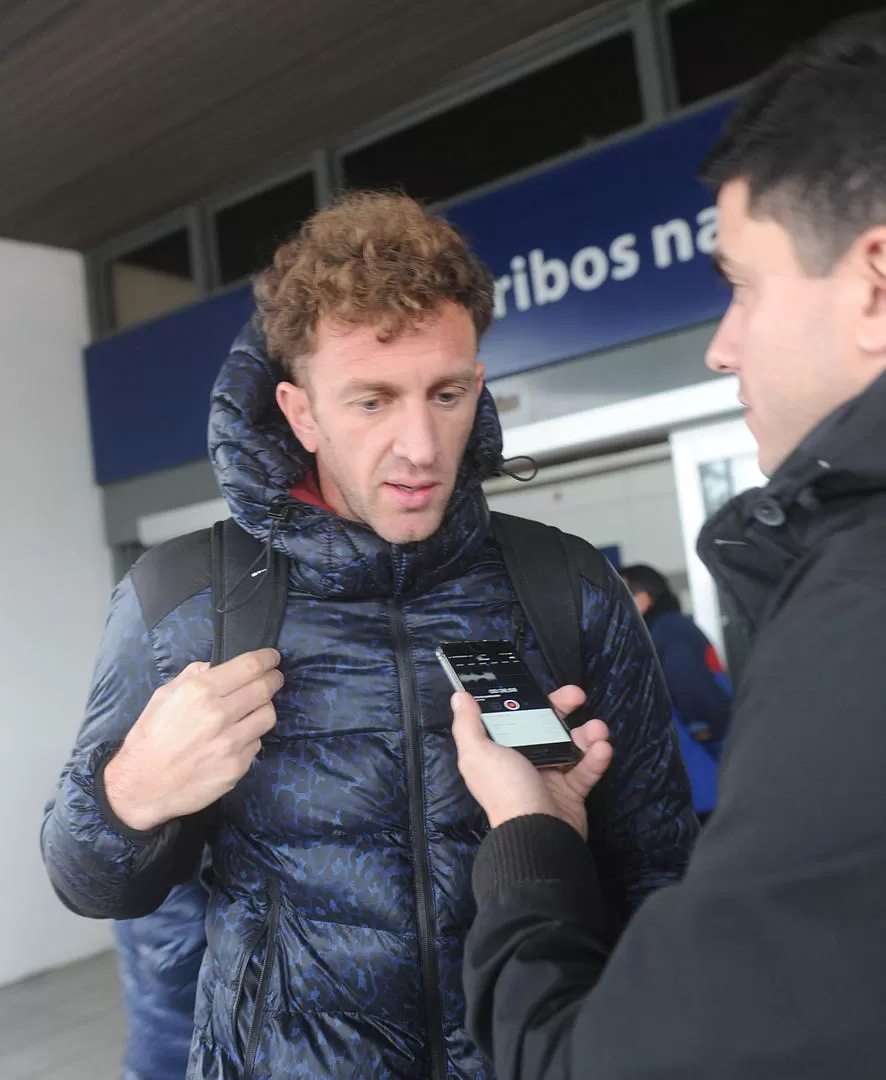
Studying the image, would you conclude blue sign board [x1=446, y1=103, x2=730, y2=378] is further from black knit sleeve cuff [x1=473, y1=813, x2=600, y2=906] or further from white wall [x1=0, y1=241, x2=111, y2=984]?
black knit sleeve cuff [x1=473, y1=813, x2=600, y2=906]

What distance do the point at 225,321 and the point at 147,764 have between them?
5000 mm

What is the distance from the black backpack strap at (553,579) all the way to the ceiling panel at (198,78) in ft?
11.8

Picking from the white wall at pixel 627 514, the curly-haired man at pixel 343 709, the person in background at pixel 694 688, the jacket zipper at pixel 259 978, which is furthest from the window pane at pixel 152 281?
the jacket zipper at pixel 259 978

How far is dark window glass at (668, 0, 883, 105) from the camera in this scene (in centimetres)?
464

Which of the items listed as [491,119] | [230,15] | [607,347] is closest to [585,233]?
[607,347]

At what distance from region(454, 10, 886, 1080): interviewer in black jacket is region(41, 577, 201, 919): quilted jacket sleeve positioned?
546 millimetres

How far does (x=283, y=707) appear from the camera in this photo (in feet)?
4.64

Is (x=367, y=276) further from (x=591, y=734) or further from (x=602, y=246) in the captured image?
(x=602, y=246)

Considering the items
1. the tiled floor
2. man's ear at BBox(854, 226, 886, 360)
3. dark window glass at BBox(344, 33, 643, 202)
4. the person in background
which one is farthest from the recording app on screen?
the tiled floor

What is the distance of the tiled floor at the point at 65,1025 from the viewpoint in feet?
14.3

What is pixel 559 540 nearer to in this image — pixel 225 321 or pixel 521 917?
pixel 521 917

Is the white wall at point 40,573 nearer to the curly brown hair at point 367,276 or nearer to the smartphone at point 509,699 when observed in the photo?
the curly brown hair at point 367,276

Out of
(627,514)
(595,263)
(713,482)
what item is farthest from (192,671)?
(627,514)

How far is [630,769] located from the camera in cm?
150
